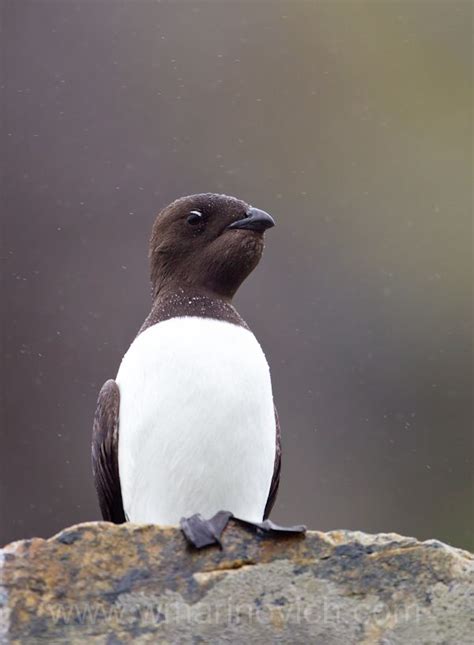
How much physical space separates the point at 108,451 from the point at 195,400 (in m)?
0.36

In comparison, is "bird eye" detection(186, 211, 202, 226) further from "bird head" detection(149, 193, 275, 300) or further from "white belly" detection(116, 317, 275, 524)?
"white belly" detection(116, 317, 275, 524)

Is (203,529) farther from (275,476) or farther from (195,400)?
(275,476)

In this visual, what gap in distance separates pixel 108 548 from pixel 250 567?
13.2 inches

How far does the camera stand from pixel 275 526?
2518 millimetres

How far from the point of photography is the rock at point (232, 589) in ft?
7.75

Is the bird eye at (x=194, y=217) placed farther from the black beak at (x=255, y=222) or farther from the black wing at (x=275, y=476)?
the black wing at (x=275, y=476)

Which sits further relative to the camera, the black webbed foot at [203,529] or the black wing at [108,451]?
the black wing at [108,451]

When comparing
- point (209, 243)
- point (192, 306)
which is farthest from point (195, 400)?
point (209, 243)

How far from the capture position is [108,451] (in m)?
3.00

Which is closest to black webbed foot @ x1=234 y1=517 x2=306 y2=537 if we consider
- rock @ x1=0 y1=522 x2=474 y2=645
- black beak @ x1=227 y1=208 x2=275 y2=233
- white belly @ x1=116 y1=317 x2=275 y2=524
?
rock @ x1=0 y1=522 x2=474 y2=645

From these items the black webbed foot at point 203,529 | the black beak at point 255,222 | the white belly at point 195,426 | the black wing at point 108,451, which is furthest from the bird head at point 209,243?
the black webbed foot at point 203,529

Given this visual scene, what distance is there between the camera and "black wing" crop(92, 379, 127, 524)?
298cm

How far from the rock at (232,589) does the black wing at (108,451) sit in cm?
53

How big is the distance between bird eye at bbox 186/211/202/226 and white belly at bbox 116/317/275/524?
0.35 m
